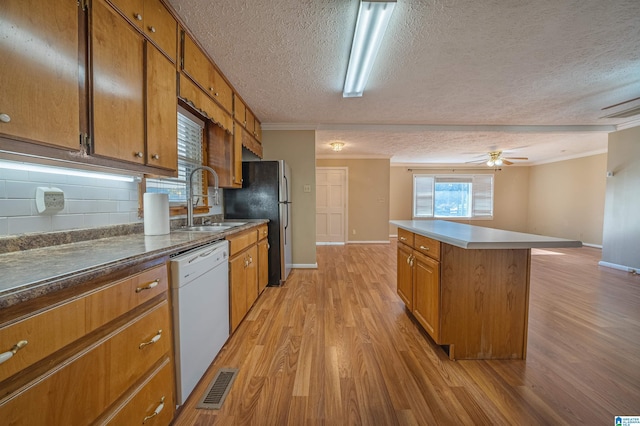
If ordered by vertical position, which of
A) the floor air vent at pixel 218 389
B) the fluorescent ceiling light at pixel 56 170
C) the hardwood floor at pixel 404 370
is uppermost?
the fluorescent ceiling light at pixel 56 170

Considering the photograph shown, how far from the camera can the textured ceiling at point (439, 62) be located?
64.2 inches

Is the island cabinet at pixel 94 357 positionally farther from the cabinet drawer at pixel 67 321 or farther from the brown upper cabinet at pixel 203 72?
the brown upper cabinet at pixel 203 72

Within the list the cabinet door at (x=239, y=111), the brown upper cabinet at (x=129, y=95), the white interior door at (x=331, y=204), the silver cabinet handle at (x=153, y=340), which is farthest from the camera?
the white interior door at (x=331, y=204)

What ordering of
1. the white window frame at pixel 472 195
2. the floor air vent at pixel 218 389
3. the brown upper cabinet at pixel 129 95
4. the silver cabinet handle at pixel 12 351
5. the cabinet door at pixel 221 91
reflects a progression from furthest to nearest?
the white window frame at pixel 472 195 < the cabinet door at pixel 221 91 < the floor air vent at pixel 218 389 < the brown upper cabinet at pixel 129 95 < the silver cabinet handle at pixel 12 351

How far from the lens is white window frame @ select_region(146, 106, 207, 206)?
2.10 metres

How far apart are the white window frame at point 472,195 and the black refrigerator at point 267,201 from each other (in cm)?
564

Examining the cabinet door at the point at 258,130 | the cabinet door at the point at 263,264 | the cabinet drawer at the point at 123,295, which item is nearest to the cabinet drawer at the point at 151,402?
the cabinet drawer at the point at 123,295

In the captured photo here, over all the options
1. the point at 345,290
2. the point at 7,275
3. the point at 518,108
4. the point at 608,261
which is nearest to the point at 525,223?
the point at 608,261

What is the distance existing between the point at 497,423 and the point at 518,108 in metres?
3.67

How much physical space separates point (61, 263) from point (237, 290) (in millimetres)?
1345

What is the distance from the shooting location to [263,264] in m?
2.96

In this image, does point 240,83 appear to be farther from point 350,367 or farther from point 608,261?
point 608,261

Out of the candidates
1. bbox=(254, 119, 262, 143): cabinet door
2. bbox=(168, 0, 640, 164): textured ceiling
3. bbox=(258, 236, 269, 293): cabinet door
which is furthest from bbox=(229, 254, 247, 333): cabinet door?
bbox=(254, 119, 262, 143): cabinet door

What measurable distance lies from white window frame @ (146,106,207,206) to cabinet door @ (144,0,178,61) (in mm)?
585
